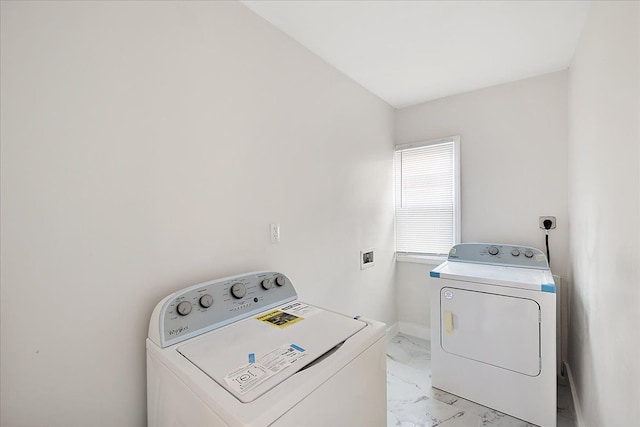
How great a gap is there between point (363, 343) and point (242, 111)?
122cm

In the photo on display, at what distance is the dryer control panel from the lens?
3.22ft

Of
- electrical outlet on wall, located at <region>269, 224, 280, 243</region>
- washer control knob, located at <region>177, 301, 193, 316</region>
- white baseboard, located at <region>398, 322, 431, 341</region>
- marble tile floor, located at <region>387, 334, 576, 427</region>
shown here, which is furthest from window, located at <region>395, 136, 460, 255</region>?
washer control knob, located at <region>177, 301, 193, 316</region>

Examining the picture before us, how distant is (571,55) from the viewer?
6.33 feet

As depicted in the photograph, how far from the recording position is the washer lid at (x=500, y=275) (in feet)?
5.53

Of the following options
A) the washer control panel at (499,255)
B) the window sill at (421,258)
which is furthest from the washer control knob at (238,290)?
the window sill at (421,258)

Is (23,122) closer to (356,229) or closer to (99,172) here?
(99,172)

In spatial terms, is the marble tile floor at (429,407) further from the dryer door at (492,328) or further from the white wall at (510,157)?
the white wall at (510,157)

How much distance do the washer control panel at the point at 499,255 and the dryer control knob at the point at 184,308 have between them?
215cm

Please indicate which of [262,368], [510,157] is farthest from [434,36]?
[262,368]

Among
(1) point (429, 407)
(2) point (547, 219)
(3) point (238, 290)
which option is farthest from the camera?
(2) point (547, 219)

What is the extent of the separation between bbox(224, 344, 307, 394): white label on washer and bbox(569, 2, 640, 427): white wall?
3.49ft

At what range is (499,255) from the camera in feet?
7.35

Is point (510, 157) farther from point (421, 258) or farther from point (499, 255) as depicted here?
point (421, 258)

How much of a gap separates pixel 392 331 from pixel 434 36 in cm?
255
